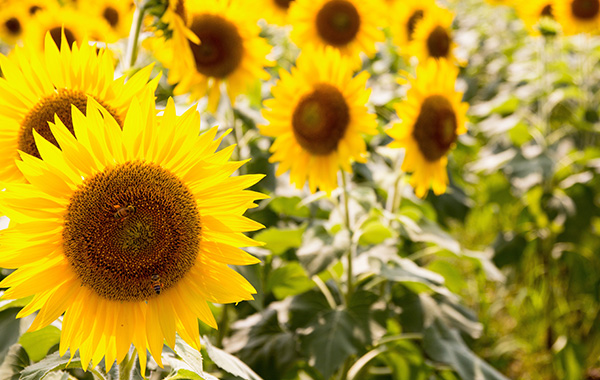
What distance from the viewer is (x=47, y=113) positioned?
1264mm

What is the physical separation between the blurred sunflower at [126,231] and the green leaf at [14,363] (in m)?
0.35

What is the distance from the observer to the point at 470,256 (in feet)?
7.44

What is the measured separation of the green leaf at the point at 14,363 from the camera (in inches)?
52.1

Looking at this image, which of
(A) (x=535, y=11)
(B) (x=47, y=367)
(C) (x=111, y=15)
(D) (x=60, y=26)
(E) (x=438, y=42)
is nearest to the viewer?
(B) (x=47, y=367)

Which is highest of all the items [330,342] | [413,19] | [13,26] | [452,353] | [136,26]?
[13,26]

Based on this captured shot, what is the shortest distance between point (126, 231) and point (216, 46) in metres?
1.33

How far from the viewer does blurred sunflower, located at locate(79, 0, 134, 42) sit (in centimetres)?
309

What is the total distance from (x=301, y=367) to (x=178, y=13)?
1234mm

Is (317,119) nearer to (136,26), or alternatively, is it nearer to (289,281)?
(289,281)

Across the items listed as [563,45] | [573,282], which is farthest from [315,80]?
[563,45]

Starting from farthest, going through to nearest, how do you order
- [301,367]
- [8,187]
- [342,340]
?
1. [301,367]
2. [342,340]
3. [8,187]

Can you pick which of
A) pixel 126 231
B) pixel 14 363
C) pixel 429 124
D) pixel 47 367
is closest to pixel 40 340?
pixel 14 363

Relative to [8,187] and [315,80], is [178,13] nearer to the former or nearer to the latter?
[315,80]

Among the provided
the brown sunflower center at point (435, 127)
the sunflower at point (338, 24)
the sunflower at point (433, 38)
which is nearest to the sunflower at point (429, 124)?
the brown sunflower center at point (435, 127)
